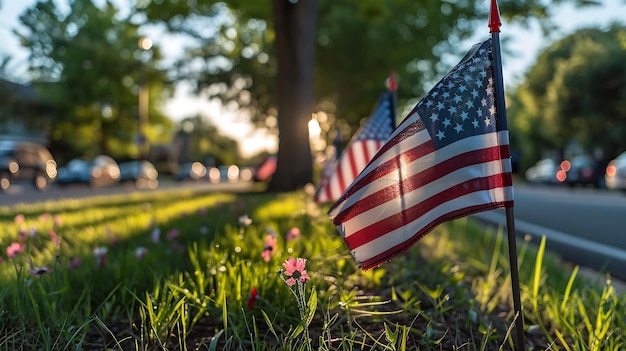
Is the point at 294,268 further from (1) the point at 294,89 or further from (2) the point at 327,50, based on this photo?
(2) the point at 327,50

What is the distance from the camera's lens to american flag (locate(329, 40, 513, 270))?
114 inches

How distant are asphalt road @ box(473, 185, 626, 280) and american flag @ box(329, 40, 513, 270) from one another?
233 centimetres

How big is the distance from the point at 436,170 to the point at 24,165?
2742 cm

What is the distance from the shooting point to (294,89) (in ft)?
51.5

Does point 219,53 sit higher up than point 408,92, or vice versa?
point 219,53

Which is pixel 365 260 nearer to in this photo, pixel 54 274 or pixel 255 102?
pixel 54 274

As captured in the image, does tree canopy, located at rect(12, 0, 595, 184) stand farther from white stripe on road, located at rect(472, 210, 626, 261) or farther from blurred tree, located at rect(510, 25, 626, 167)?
blurred tree, located at rect(510, 25, 626, 167)

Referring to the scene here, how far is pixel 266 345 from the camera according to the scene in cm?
272

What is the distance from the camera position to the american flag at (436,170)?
289 centimetres

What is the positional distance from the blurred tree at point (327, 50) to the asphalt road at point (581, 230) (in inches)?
200

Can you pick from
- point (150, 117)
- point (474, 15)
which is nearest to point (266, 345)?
point (474, 15)

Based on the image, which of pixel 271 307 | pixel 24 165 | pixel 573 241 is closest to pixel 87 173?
pixel 24 165

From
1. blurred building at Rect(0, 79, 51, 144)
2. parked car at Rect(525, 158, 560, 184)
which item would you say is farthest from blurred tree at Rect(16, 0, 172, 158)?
parked car at Rect(525, 158, 560, 184)

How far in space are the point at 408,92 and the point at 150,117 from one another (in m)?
34.9
